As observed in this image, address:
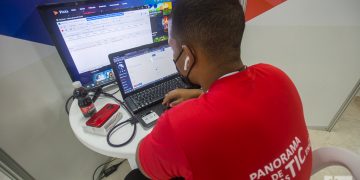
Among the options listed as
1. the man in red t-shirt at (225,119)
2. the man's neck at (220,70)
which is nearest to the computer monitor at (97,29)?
the man in red t-shirt at (225,119)

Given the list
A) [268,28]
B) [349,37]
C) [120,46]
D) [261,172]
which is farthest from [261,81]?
[349,37]

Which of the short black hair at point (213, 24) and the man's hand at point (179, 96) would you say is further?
the man's hand at point (179, 96)

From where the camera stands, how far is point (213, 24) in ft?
1.85

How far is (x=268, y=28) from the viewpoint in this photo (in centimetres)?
146

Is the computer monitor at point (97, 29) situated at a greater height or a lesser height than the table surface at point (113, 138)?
greater

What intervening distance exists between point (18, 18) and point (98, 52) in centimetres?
38

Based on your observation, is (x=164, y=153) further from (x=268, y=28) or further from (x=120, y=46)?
(x=268, y=28)

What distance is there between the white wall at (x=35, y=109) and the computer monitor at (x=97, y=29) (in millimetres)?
121

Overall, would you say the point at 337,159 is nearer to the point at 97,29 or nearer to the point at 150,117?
the point at 150,117

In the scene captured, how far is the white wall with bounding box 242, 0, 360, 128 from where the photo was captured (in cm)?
131

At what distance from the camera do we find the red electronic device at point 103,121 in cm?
86

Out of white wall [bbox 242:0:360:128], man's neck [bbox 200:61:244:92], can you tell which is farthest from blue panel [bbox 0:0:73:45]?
white wall [bbox 242:0:360:128]

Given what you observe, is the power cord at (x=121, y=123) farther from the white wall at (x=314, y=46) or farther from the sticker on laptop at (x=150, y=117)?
the white wall at (x=314, y=46)

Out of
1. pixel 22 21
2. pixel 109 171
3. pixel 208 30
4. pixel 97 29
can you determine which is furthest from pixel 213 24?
pixel 109 171
